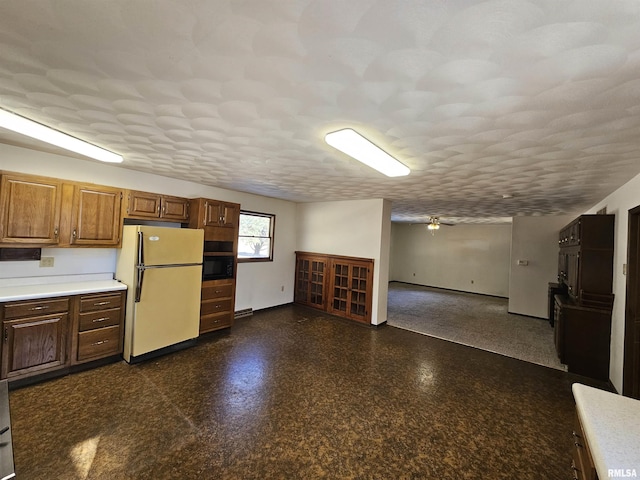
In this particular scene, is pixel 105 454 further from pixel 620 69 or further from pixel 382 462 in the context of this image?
pixel 620 69

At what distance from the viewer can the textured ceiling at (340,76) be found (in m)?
0.96

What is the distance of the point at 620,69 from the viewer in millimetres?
1143

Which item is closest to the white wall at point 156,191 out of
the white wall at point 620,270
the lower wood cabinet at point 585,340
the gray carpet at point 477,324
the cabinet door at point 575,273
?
the gray carpet at point 477,324

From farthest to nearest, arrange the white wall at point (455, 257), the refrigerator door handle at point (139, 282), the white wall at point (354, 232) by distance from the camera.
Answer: the white wall at point (455, 257), the white wall at point (354, 232), the refrigerator door handle at point (139, 282)

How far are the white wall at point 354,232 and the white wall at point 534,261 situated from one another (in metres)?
3.49

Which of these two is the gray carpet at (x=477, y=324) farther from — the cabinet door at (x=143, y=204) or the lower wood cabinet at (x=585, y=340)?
the cabinet door at (x=143, y=204)

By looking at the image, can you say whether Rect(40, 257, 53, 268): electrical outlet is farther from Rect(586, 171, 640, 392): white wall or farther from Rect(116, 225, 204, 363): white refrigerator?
Rect(586, 171, 640, 392): white wall

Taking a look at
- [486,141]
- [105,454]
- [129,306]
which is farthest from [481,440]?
[129,306]

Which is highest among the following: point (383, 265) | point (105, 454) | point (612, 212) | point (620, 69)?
point (620, 69)

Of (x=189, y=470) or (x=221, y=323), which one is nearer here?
(x=189, y=470)

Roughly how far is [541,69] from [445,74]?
15.8 inches

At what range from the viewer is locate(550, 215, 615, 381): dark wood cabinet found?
319 cm

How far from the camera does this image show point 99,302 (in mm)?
2977

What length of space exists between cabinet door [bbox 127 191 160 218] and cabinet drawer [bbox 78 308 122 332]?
4.00 ft
